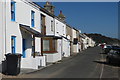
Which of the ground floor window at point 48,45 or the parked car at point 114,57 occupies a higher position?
the ground floor window at point 48,45

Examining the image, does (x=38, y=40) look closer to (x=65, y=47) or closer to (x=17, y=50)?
(x=17, y=50)

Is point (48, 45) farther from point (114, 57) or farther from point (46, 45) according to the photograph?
point (114, 57)

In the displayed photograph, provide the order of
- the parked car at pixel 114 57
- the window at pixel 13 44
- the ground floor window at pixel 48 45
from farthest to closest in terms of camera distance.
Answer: the ground floor window at pixel 48 45 < the parked car at pixel 114 57 < the window at pixel 13 44

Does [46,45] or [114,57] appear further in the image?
[46,45]

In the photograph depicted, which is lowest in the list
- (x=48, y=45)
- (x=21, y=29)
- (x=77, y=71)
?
(x=77, y=71)

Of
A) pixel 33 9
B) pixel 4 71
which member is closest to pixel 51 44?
pixel 33 9

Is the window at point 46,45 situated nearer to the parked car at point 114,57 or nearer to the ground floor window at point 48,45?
the ground floor window at point 48,45

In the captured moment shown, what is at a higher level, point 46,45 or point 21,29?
point 21,29

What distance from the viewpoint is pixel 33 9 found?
2509 cm

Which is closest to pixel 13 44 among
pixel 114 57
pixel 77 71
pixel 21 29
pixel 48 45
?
pixel 21 29

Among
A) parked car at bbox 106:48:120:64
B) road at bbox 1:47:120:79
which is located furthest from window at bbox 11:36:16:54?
parked car at bbox 106:48:120:64

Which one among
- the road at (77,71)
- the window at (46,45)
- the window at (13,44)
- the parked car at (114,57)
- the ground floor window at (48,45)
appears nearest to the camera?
the road at (77,71)

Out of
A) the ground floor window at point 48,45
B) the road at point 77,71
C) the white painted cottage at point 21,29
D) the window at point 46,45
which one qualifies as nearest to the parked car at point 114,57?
the road at point 77,71

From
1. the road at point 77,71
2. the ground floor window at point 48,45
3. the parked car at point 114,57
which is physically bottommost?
the road at point 77,71
